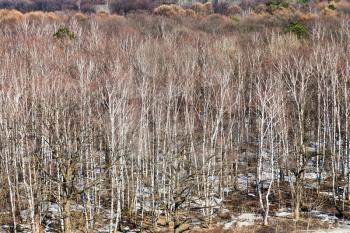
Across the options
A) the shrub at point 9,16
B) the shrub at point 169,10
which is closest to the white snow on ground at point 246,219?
the shrub at point 9,16

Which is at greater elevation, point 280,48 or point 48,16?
point 48,16

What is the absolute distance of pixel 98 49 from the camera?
56.2 m

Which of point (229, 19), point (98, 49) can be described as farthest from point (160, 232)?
point (229, 19)

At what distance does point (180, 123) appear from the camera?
4434 cm

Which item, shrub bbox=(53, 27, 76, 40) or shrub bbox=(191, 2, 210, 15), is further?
shrub bbox=(191, 2, 210, 15)

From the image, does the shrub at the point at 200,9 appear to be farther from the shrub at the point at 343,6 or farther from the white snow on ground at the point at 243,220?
the white snow on ground at the point at 243,220

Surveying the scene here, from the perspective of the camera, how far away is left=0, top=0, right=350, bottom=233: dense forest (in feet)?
98.9

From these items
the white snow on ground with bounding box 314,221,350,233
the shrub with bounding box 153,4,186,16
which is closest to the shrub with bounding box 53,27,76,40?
the shrub with bounding box 153,4,186,16

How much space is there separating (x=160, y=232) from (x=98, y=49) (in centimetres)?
2973

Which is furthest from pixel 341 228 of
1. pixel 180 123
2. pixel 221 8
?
pixel 221 8

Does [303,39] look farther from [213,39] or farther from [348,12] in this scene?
[348,12]

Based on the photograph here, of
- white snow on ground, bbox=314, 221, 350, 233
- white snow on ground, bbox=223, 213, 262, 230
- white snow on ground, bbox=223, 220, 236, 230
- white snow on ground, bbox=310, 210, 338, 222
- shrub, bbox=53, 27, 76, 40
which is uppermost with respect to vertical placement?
shrub, bbox=53, 27, 76, 40

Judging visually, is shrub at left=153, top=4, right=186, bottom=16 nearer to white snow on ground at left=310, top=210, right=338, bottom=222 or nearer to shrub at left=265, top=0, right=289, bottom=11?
shrub at left=265, top=0, right=289, bottom=11

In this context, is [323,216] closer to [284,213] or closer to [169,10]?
[284,213]
